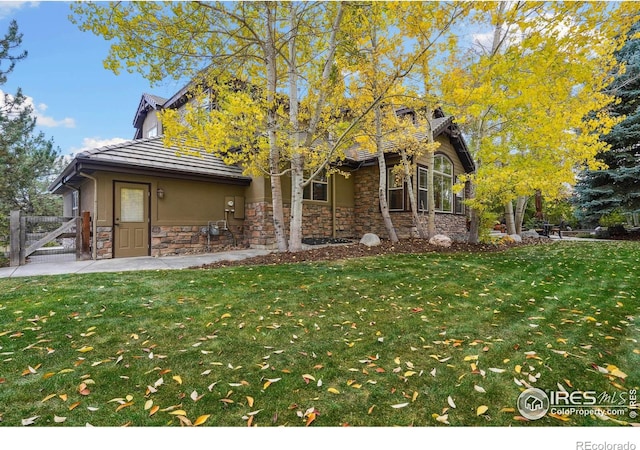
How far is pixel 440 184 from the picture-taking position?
13.1 metres

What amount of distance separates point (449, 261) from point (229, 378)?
5.55m

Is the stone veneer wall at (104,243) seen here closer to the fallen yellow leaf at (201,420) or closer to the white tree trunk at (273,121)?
the white tree trunk at (273,121)

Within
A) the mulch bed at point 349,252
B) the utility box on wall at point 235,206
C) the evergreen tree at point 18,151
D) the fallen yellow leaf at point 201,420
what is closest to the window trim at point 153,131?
Answer: the evergreen tree at point 18,151

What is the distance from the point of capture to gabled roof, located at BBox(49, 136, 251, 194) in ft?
→ 24.3

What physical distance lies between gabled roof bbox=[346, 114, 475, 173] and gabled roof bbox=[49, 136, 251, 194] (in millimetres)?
4753

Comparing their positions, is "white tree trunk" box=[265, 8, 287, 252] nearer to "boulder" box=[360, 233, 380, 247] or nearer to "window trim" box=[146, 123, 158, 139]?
"boulder" box=[360, 233, 380, 247]

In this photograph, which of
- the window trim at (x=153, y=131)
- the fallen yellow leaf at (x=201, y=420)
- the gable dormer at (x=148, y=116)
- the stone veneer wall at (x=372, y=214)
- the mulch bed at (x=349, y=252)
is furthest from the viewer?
the gable dormer at (x=148, y=116)

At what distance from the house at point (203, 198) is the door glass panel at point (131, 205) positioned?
23 millimetres

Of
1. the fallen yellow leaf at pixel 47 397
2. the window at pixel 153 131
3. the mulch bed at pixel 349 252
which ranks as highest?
the window at pixel 153 131

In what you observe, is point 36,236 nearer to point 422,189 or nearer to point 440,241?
point 440,241

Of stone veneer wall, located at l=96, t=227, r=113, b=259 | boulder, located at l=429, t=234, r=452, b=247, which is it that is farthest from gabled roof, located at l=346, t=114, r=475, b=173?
stone veneer wall, located at l=96, t=227, r=113, b=259

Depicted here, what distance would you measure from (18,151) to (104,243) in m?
9.17

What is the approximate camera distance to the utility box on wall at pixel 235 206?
32.4 feet
